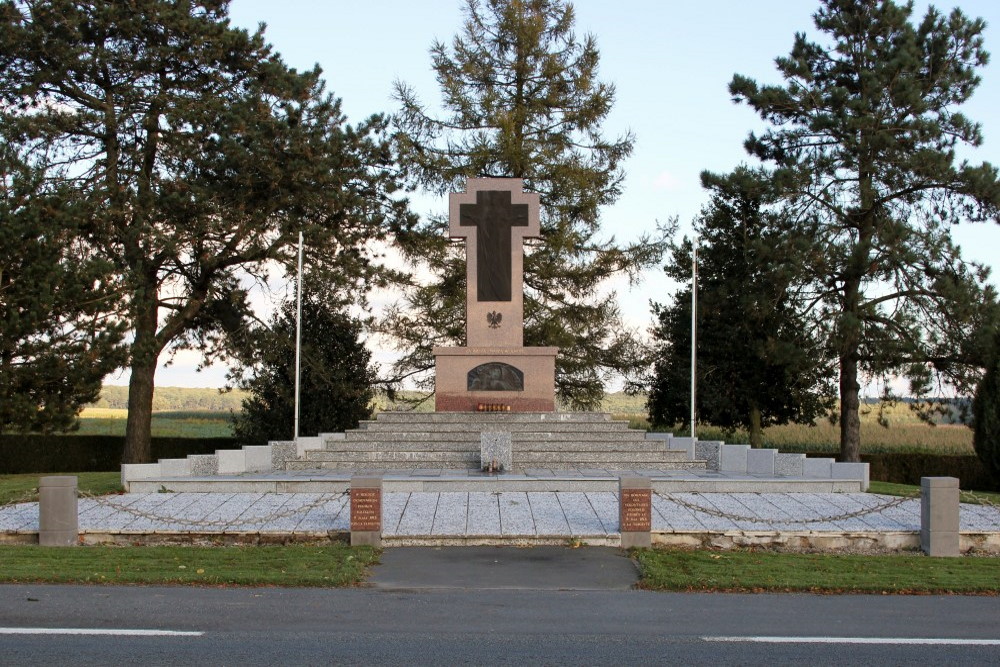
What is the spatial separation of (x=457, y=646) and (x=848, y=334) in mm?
21700

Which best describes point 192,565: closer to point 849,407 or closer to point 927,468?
point 849,407

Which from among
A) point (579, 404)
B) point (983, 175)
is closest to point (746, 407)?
point (579, 404)

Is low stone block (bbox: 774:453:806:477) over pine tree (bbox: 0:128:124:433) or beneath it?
beneath

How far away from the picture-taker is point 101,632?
9.31m

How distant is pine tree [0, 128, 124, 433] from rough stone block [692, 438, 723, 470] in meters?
13.1

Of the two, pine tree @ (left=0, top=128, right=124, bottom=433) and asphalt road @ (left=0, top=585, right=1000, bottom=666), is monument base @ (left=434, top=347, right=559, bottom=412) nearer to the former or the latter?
pine tree @ (left=0, top=128, right=124, bottom=433)

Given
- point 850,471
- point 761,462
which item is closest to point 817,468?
point 850,471

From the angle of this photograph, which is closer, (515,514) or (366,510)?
(366,510)

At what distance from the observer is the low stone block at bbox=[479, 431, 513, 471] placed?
67.2 feet

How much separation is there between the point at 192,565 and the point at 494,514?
470cm

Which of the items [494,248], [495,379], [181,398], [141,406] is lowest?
[181,398]

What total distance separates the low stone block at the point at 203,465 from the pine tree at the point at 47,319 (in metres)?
5.30

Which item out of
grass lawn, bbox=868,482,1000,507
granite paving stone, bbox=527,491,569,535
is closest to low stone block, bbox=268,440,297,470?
granite paving stone, bbox=527,491,569,535

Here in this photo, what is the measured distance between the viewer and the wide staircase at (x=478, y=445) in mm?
22359
